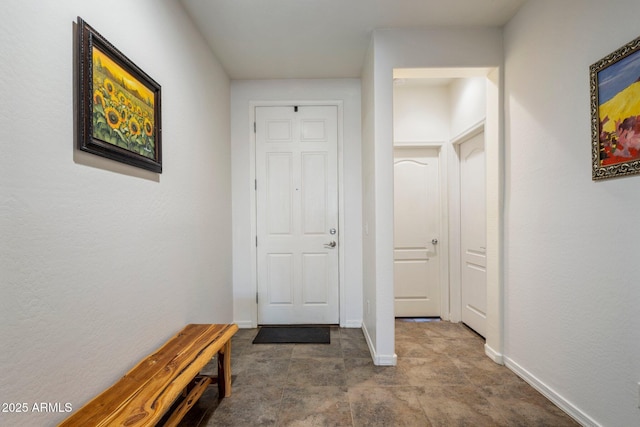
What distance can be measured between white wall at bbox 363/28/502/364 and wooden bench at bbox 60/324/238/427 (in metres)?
1.16

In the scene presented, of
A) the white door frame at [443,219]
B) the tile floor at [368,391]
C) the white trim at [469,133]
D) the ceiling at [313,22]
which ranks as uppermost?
the ceiling at [313,22]

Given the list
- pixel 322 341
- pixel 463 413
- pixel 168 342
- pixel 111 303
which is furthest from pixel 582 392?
pixel 111 303

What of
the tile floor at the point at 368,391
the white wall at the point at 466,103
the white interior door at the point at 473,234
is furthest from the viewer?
the white interior door at the point at 473,234

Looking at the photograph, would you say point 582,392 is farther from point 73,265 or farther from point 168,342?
point 73,265

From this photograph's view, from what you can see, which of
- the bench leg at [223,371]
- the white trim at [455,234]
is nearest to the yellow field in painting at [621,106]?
the white trim at [455,234]

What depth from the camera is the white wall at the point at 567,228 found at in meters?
1.50

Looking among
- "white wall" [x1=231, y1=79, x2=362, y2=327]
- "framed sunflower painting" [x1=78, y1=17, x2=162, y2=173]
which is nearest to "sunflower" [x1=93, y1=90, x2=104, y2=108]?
"framed sunflower painting" [x1=78, y1=17, x2=162, y2=173]

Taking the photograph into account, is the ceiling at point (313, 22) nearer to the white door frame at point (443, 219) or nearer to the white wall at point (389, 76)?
the white wall at point (389, 76)

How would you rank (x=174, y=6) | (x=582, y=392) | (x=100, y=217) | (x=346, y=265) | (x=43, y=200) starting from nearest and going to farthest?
1. (x=43, y=200)
2. (x=100, y=217)
3. (x=582, y=392)
4. (x=174, y=6)
5. (x=346, y=265)

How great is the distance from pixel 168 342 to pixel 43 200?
1.12 meters

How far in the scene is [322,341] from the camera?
2.97 meters

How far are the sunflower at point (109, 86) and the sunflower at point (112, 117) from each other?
0.07 meters

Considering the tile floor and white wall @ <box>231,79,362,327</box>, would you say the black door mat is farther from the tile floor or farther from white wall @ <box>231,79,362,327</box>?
white wall @ <box>231,79,362,327</box>

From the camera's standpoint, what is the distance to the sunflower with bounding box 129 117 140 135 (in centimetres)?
154
